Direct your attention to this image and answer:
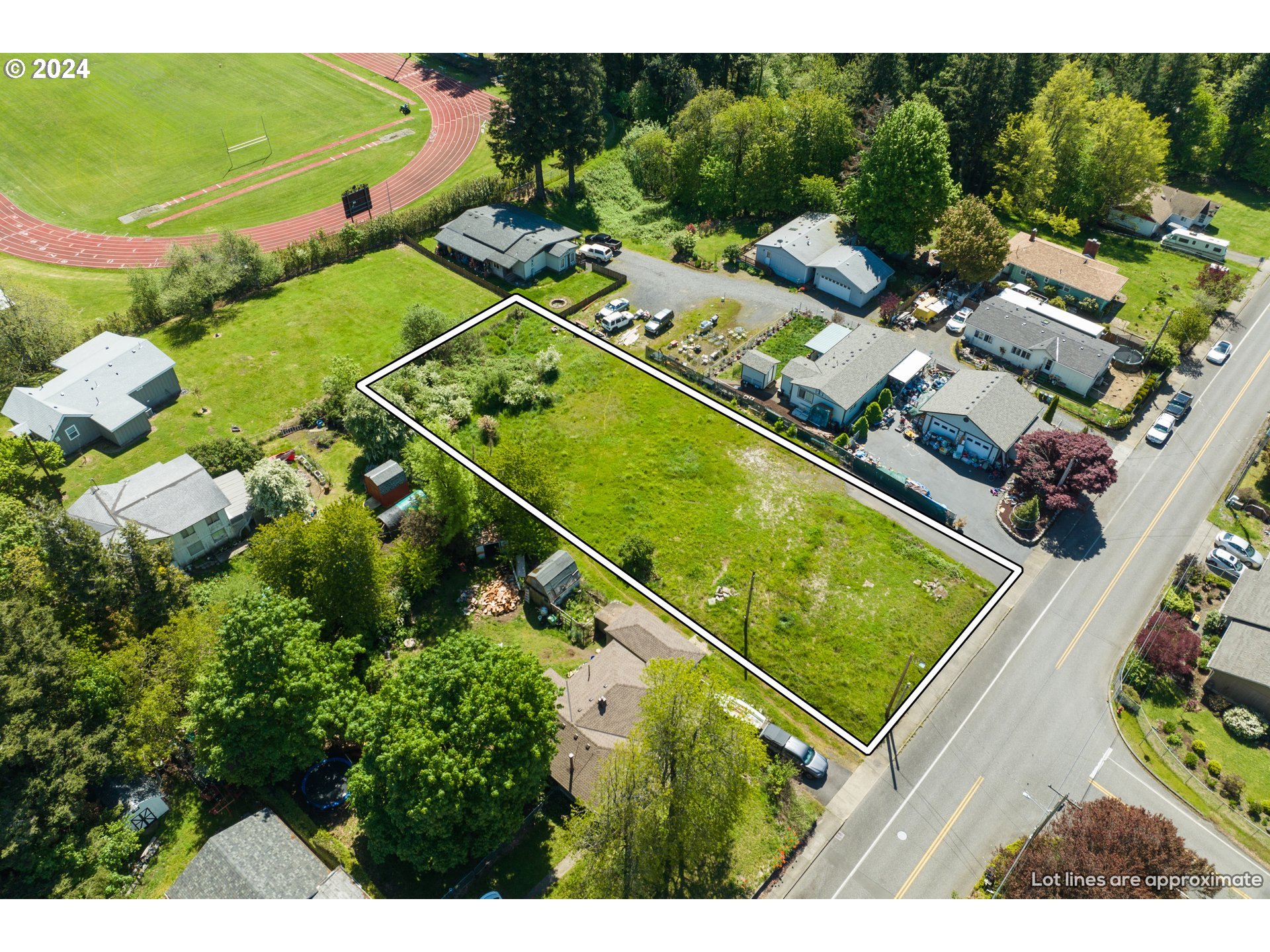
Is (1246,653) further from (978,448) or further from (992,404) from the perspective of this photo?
(992,404)

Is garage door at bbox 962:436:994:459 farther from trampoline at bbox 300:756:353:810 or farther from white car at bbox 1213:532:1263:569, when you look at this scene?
trampoline at bbox 300:756:353:810

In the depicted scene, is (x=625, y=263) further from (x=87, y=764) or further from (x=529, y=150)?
(x=87, y=764)

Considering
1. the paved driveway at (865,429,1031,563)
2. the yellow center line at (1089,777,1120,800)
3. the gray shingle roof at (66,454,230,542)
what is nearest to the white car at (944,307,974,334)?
the paved driveway at (865,429,1031,563)

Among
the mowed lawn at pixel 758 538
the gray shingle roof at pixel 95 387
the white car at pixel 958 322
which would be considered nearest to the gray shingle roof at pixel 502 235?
the mowed lawn at pixel 758 538

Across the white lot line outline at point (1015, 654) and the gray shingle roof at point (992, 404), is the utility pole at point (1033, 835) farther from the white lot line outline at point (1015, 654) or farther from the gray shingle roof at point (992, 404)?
the gray shingle roof at point (992, 404)

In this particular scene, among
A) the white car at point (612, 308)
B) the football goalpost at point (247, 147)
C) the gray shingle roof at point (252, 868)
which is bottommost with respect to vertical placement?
the gray shingle roof at point (252, 868)

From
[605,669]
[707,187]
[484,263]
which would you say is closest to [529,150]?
[484,263]
